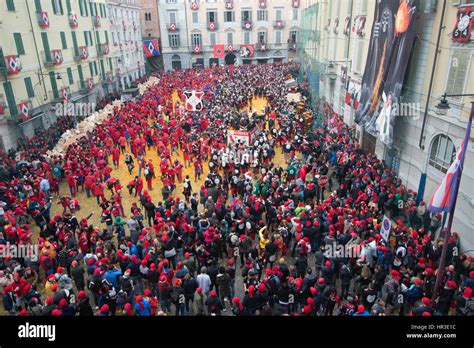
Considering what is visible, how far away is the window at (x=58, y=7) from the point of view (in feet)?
96.8

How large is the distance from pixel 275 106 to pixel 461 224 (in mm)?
20652

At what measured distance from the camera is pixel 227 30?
5838 centimetres

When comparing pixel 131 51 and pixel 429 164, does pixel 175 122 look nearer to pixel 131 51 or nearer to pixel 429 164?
pixel 429 164

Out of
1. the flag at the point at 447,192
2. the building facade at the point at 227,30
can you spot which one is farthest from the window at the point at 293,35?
the flag at the point at 447,192

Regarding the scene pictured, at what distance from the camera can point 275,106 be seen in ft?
101

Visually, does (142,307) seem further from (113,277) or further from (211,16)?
(211,16)

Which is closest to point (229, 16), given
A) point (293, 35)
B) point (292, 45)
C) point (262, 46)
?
point (262, 46)

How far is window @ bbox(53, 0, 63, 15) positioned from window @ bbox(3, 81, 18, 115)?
10.2 metres

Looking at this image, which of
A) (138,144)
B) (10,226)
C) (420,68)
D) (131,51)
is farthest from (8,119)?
(131,51)

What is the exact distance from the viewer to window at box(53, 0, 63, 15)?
29.5 meters

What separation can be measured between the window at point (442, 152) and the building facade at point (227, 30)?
49143mm

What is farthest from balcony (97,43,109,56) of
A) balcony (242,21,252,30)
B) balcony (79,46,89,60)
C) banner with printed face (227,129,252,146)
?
banner with printed face (227,129,252,146)

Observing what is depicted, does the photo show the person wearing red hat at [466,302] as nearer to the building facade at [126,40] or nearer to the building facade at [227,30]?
the building facade at [126,40]

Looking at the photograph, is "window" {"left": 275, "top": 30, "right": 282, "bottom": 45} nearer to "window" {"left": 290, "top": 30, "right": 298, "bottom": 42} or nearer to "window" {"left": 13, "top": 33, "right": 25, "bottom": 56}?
"window" {"left": 290, "top": 30, "right": 298, "bottom": 42}
